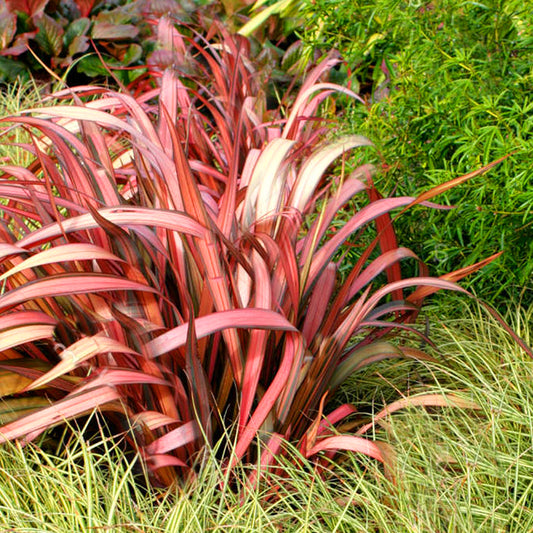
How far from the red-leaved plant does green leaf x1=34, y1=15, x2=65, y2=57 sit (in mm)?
2585

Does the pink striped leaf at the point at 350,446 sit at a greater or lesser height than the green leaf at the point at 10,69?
lesser

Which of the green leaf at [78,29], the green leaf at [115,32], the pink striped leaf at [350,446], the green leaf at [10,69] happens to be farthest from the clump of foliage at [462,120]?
the green leaf at [10,69]

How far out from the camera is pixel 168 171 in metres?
1.42

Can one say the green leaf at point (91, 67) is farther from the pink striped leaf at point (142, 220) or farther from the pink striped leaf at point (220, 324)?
the pink striped leaf at point (220, 324)

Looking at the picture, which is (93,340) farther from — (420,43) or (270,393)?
(420,43)

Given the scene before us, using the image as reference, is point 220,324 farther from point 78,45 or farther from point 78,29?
point 78,29

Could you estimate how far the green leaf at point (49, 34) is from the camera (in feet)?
12.8

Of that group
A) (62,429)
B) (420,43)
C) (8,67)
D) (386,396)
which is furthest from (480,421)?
(8,67)

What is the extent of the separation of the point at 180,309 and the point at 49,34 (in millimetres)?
2906

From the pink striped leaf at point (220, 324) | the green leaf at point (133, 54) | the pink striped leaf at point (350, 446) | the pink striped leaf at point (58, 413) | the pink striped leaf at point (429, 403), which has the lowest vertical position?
the pink striped leaf at point (429, 403)

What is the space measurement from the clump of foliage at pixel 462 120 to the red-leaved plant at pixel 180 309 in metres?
0.18

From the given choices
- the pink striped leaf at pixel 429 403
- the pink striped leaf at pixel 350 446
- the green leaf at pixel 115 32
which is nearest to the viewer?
the pink striped leaf at pixel 350 446

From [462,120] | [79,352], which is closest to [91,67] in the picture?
[462,120]

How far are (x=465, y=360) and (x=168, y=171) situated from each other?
0.89 metres
